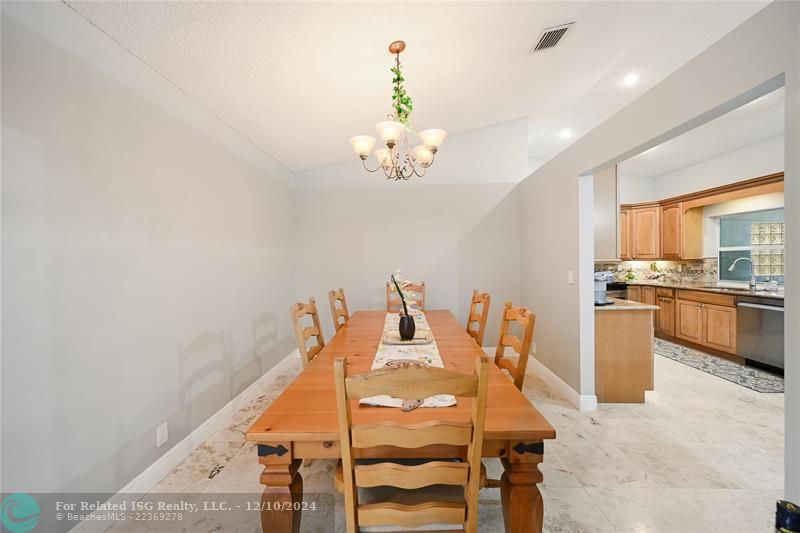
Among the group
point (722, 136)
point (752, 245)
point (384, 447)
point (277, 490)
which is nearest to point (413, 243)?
point (384, 447)

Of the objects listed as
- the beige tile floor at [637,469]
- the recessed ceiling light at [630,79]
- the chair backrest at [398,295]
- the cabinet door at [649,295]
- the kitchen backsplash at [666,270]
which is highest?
the recessed ceiling light at [630,79]

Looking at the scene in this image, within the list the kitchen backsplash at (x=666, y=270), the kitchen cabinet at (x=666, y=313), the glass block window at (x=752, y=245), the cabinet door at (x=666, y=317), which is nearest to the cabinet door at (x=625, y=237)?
the kitchen backsplash at (x=666, y=270)

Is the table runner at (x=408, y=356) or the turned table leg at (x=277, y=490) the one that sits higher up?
the table runner at (x=408, y=356)

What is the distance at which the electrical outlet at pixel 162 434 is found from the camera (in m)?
1.93

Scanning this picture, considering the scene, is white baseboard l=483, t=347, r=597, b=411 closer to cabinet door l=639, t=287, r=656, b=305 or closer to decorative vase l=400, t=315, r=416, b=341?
decorative vase l=400, t=315, r=416, b=341

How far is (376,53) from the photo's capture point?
7.06 feet

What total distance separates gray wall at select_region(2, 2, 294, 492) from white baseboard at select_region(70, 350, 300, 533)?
60 mm

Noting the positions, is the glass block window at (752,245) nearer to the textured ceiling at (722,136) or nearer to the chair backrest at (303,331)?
the textured ceiling at (722,136)

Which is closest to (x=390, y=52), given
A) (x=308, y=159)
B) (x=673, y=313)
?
(x=308, y=159)

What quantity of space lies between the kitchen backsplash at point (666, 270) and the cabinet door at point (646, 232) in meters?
0.37

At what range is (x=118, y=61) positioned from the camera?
68.2 inches

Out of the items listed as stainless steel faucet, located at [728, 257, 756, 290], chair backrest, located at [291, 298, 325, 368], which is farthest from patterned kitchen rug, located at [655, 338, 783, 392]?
chair backrest, located at [291, 298, 325, 368]

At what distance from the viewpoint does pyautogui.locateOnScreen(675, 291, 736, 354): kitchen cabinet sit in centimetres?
383

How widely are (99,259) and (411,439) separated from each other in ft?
5.96
